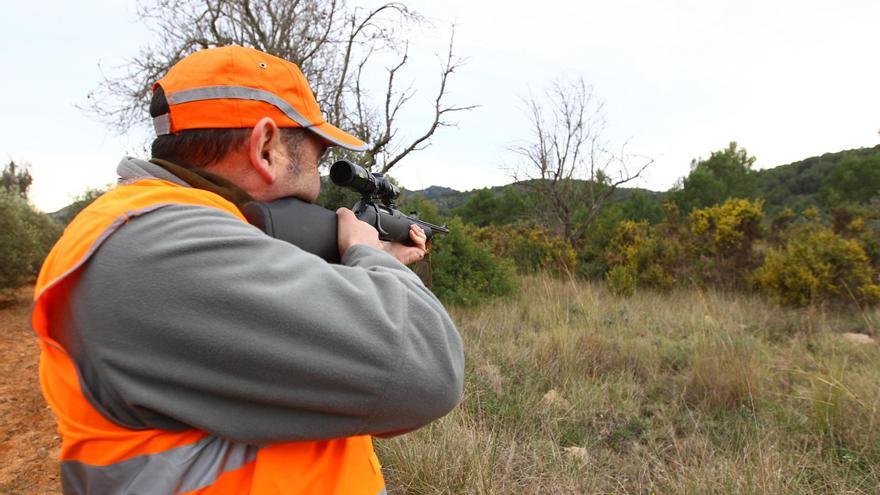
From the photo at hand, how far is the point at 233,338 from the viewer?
0.79 meters

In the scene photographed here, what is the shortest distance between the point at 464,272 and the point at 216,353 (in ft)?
22.7

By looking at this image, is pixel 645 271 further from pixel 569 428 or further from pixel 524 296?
pixel 569 428

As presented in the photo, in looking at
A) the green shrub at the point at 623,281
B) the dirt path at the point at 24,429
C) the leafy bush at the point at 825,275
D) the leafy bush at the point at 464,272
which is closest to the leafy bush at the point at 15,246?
the dirt path at the point at 24,429

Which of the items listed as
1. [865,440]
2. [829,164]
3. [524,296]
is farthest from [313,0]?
[829,164]

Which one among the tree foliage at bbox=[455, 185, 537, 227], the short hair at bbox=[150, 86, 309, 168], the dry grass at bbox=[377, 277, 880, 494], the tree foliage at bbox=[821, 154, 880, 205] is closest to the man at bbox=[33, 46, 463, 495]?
the short hair at bbox=[150, 86, 309, 168]

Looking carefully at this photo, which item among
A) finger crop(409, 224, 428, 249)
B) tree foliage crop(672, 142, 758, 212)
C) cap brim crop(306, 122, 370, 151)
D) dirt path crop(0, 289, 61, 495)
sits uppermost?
tree foliage crop(672, 142, 758, 212)

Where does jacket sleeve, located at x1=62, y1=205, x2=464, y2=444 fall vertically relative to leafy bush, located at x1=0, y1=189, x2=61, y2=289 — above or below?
above

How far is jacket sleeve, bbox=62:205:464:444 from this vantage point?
779 mm

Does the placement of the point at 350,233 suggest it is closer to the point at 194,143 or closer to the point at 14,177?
the point at 194,143

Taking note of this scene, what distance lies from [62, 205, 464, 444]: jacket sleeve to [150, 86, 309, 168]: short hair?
0.79ft

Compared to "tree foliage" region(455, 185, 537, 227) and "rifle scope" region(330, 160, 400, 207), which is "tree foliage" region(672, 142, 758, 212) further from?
"rifle scope" region(330, 160, 400, 207)

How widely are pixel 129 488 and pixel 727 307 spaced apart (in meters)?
7.30

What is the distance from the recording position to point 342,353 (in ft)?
2.70

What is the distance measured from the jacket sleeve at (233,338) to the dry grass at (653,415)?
66.3 inches
